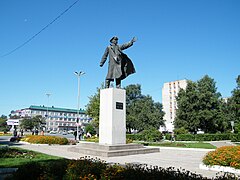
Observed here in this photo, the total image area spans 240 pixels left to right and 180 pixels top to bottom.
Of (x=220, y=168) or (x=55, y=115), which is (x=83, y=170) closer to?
(x=220, y=168)

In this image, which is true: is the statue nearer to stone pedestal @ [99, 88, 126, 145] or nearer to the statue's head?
the statue's head

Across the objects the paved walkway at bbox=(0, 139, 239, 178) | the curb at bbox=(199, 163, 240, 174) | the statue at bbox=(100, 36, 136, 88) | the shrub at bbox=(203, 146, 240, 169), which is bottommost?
the paved walkway at bbox=(0, 139, 239, 178)

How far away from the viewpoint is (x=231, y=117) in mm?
56531

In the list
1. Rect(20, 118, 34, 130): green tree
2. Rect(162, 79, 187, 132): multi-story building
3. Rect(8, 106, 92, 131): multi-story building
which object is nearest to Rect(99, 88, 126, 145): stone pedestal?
Rect(20, 118, 34, 130): green tree

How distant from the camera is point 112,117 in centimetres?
1434

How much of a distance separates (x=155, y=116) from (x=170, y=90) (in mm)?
39764

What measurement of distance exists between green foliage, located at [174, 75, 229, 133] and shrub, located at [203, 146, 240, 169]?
127 ft

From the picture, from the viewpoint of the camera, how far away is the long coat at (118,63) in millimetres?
15566

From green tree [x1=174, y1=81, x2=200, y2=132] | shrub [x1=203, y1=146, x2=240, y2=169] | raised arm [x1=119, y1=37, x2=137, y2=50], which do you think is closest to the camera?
shrub [x1=203, y1=146, x2=240, y2=169]

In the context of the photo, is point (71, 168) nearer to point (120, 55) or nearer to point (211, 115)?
point (120, 55)

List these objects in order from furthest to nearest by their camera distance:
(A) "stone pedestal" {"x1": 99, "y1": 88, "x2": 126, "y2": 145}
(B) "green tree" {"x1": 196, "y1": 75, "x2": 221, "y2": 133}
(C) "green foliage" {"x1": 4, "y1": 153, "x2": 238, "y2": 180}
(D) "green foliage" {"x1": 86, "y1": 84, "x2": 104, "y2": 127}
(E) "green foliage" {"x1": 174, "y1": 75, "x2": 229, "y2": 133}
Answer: (E) "green foliage" {"x1": 174, "y1": 75, "x2": 229, "y2": 133}, (B) "green tree" {"x1": 196, "y1": 75, "x2": 221, "y2": 133}, (D) "green foliage" {"x1": 86, "y1": 84, "x2": 104, "y2": 127}, (A) "stone pedestal" {"x1": 99, "y1": 88, "x2": 126, "y2": 145}, (C) "green foliage" {"x1": 4, "y1": 153, "x2": 238, "y2": 180}

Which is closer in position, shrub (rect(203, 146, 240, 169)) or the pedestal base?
shrub (rect(203, 146, 240, 169))

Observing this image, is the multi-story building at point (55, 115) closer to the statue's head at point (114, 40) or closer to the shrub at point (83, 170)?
the statue's head at point (114, 40)

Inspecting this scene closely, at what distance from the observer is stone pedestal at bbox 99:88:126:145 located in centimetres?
1430
